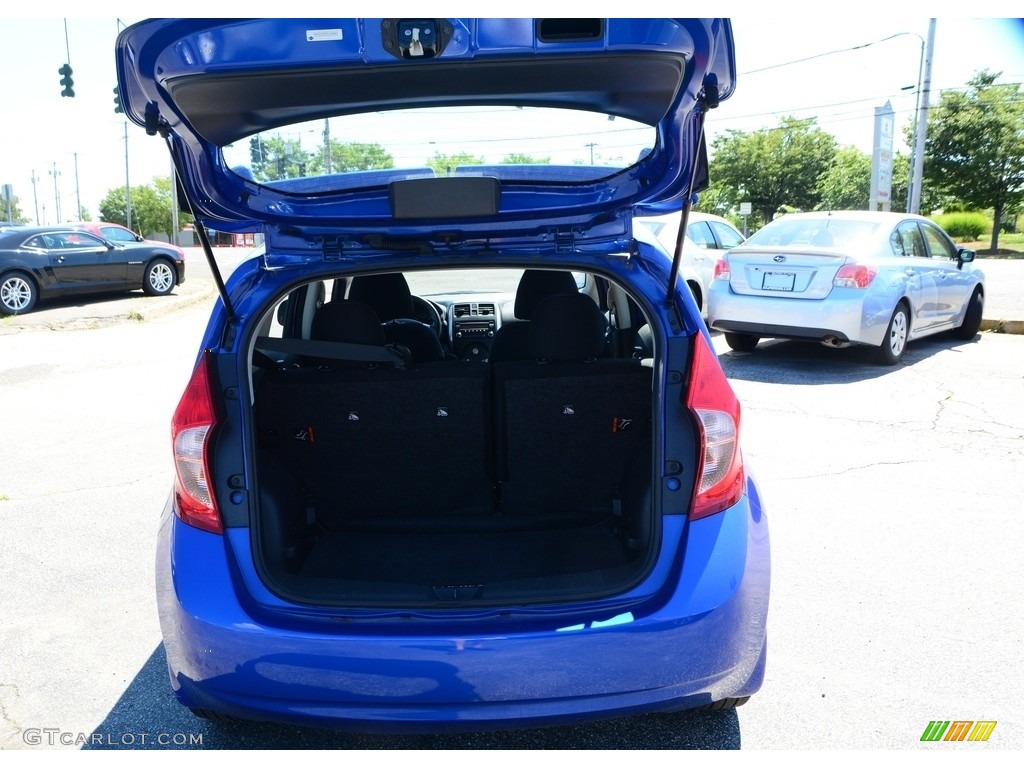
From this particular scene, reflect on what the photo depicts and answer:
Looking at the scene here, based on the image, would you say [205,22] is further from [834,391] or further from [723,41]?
[834,391]

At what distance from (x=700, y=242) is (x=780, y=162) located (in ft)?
151

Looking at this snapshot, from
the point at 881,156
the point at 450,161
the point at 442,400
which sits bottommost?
the point at 442,400

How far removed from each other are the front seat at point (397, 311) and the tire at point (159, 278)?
12.0m

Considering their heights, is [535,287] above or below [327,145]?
below

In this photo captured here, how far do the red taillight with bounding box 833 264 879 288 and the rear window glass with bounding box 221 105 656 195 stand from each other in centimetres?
592

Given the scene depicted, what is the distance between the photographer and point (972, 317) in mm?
9727

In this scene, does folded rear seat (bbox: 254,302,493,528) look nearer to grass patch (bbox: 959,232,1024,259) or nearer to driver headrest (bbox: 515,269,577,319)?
driver headrest (bbox: 515,269,577,319)

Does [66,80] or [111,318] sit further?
[66,80]

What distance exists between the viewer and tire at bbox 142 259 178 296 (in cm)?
1542

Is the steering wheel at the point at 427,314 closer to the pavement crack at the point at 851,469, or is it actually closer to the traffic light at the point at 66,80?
the pavement crack at the point at 851,469

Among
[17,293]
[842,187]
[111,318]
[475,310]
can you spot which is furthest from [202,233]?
[842,187]

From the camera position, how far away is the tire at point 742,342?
9094mm

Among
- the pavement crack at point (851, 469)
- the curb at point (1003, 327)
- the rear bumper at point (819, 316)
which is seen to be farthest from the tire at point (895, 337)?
the pavement crack at point (851, 469)

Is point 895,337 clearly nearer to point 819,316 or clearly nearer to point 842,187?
point 819,316
